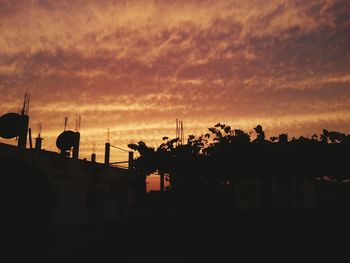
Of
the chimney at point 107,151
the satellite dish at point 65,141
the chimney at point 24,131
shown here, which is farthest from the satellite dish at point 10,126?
the chimney at point 107,151

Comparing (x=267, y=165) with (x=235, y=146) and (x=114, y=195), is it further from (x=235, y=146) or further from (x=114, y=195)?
(x=114, y=195)

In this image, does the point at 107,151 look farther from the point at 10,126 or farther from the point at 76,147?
the point at 10,126

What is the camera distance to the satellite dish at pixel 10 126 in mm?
19984

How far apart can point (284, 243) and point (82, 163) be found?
54.6 feet

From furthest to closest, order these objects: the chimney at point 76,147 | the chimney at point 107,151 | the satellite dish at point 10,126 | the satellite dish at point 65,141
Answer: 1. the chimney at point 107,151
2. the chimney at point 76,147
3. the satellite dish at point 65,141
4. the satellite dish at point 10,126

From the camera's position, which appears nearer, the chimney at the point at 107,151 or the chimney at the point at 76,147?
the chimney at the point at 76,147

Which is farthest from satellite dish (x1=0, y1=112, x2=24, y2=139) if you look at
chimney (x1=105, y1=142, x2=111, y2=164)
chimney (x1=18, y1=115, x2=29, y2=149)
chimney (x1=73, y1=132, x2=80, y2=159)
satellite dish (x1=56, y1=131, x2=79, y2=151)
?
chimney (x1=105, y1=142, x2=111, y2=164)

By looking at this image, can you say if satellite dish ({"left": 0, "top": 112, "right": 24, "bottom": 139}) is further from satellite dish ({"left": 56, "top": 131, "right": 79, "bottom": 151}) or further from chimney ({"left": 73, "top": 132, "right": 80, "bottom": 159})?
chimney ({"left": 73, "top": 132, "right": 80, "bottom": 159})

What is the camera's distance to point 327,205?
39375 millimetres

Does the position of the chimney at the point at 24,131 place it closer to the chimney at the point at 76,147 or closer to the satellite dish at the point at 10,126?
the satellite dish at the point at 10,126

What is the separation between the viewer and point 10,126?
1995 cm

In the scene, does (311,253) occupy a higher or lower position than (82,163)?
lower

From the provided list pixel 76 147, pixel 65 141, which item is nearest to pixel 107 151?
pixel 76 147

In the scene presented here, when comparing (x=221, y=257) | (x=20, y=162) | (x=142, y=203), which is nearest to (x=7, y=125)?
(x=221, y=257)
